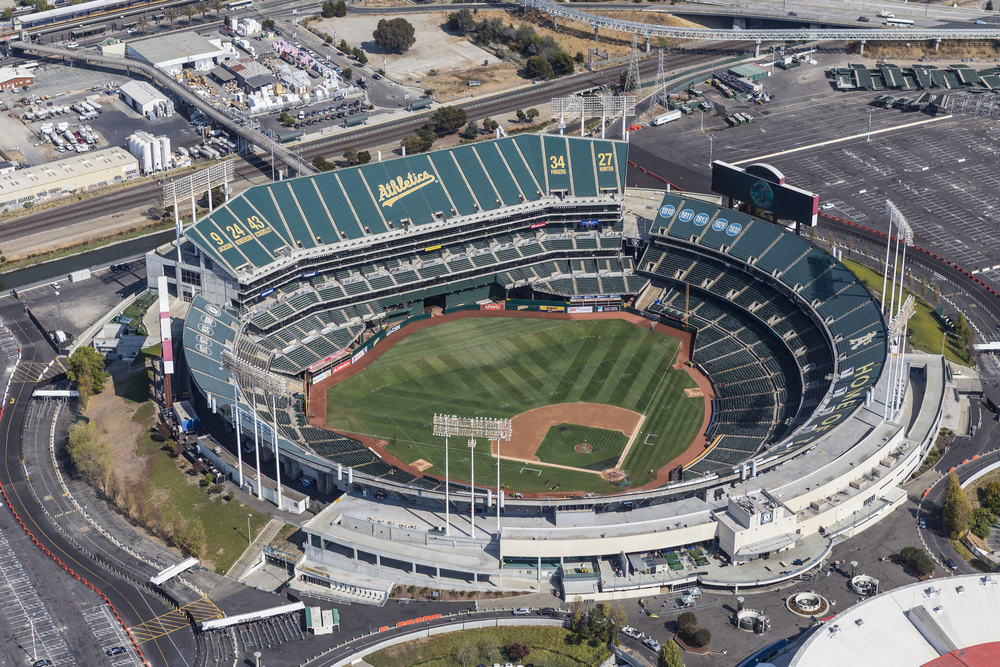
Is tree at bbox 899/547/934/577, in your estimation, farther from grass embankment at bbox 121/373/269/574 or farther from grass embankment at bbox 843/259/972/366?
grass embankment at bbox 121/373/269/574

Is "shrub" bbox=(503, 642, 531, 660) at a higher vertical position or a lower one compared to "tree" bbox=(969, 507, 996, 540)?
lower

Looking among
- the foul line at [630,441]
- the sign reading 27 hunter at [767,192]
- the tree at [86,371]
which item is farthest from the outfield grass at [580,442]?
the tree at [86,371]

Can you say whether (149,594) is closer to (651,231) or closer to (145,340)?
(145,340)

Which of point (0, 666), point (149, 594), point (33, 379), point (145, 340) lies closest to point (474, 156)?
point (145, 340)

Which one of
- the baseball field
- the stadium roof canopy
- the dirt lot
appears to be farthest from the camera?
the stadium roof canopy

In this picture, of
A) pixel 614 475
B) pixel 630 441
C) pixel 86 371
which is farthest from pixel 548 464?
pixel 86 371

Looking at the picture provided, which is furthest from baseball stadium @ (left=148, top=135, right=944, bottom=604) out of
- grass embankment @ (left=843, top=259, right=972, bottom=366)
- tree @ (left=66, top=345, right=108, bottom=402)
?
tree @ (left=66, top=345, right=108, bottom=402)
